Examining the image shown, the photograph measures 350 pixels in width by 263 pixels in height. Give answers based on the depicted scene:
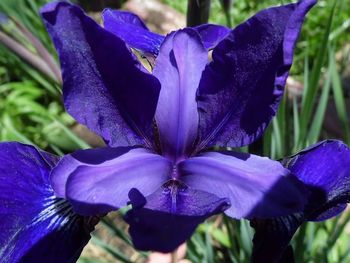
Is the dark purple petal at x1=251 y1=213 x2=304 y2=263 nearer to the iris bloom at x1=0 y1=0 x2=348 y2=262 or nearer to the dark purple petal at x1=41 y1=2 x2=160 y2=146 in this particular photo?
the iris bloom at x1=0 y1=0 x2=348 y2=262

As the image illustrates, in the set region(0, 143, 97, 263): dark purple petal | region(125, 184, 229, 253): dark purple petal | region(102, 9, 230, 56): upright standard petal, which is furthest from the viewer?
region(102, 9, 230, 56): upright standard petal

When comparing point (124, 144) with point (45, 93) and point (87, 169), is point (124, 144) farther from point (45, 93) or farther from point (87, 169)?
point (45, 93)

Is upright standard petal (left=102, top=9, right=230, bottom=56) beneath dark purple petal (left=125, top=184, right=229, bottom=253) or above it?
above

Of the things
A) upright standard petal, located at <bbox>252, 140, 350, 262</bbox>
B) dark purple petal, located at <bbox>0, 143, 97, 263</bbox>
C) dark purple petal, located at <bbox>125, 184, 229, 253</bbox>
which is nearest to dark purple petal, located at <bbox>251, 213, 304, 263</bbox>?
upright standard petal, located at <bbox>252, 140, 350, 262</bbox>

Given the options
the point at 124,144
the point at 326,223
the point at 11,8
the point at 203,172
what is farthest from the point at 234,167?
the point at 11,8

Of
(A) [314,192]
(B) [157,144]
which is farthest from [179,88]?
(A) [314,192]

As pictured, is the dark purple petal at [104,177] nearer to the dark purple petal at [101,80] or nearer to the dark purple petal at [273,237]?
the dark purple petal at [101,80]

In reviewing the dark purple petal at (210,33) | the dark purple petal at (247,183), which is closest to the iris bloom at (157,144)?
the dark purple petal at (247,183)

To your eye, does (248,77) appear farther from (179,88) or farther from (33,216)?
(33,216)
